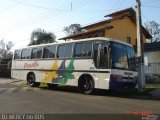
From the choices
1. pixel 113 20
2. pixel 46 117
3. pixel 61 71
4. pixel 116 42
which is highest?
pixel 113 20

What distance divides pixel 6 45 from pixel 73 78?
262 ft

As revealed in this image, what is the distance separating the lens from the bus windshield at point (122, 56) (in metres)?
16.9

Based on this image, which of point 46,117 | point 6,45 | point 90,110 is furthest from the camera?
point 6,45

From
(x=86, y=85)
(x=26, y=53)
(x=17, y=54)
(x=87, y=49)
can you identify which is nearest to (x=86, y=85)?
(x=86, y=85)

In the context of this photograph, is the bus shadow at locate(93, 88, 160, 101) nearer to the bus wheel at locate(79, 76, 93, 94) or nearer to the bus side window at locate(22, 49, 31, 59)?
the bus wheel at locate(79, 76, 93, 94)

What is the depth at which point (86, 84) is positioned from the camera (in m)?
18.3

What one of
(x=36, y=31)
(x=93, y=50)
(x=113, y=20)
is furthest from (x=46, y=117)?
(x=36, y=31)

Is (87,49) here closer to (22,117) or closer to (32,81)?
(32,81)

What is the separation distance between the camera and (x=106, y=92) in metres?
19.2

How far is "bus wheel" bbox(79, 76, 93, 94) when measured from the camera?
706 inches

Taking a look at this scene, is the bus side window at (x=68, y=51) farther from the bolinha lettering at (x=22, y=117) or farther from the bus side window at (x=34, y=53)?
the bolinha lettering at (x=22, y=117)

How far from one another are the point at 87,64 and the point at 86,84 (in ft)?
3.80

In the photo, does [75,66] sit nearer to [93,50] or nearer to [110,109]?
[93,50]

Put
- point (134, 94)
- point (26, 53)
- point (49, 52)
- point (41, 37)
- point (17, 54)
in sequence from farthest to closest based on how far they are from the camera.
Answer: point (41, 37), point (17, 54), point (26, 53), point (49, 52), point (134, 94)
